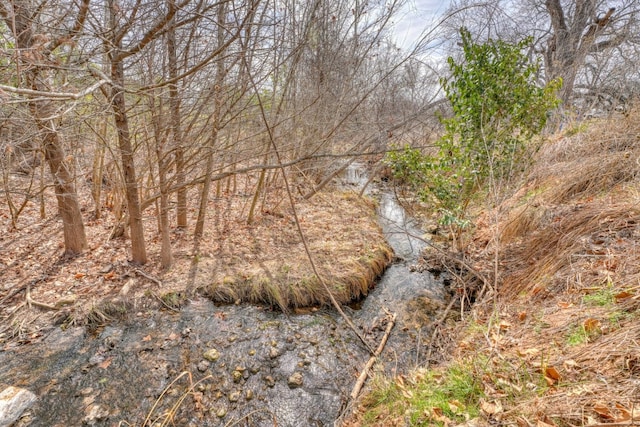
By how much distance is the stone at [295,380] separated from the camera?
2969 mm

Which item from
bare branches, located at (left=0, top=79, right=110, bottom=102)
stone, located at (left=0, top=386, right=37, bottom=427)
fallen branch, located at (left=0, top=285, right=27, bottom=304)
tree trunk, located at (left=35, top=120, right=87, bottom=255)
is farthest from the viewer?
tree trunk, located at (left=35, top=120, right=87, bottom=255)

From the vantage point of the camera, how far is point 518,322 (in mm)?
2689

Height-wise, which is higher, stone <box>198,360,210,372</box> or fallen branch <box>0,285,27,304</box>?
fallen branch <box>0,285,27,304</box>

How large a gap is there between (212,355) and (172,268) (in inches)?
69.7

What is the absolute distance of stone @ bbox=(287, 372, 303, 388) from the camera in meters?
2.97

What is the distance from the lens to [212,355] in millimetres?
3234

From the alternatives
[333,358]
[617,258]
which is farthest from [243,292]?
[617,258]

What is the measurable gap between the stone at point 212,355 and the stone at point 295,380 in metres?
0.86

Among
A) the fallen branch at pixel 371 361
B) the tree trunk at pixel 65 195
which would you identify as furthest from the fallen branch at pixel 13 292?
the fallen branch at pixel 371 361

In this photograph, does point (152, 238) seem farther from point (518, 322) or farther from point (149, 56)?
point (518, 322)

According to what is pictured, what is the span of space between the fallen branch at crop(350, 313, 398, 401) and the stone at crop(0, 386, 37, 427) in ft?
9.39

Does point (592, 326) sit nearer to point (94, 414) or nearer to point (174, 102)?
point (94, 414)

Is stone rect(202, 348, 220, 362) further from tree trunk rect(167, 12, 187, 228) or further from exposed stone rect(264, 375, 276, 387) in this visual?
tree trunk rect(167, 12, 187, 228)

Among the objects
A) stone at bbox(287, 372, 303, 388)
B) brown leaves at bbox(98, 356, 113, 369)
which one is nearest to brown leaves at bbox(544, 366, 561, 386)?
stone at bbox(287, 372, 303, 388)
